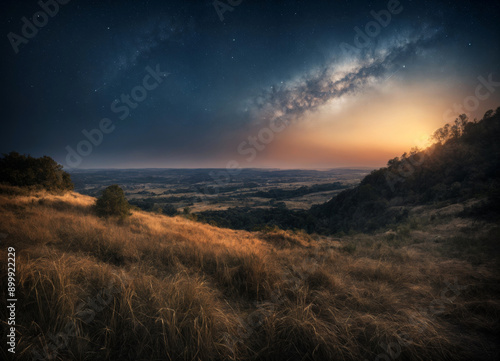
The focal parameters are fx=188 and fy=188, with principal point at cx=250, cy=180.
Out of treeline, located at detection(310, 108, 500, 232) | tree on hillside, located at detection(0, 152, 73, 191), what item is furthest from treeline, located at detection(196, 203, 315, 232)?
tree on hillside, located at detection(0, 152, 73, 191)

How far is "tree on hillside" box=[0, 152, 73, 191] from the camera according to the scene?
14.0 m

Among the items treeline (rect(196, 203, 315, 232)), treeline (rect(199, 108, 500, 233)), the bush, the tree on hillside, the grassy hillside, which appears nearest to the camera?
the grassy hillside

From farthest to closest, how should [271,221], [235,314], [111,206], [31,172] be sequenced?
[271,221] → [31,172] → [111,206] → [235,314]

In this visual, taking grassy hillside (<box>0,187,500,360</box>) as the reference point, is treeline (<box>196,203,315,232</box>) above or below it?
below

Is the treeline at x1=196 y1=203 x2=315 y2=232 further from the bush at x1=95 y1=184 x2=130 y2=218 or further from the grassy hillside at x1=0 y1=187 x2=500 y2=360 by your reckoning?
the grassy hillside at x1=0 y1=187 x2=500 y2=360

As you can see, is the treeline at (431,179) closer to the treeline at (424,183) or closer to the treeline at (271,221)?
the treeline at (424,183)

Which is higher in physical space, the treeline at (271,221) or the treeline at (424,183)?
the treeline at (424,183)

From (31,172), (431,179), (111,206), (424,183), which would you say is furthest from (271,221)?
(31,172)

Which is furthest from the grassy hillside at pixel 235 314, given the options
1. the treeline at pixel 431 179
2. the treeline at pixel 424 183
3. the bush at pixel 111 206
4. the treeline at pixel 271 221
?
the treeline at pixel 271 221

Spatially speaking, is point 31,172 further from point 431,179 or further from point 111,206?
point 431,179

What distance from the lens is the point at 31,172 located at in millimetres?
14922

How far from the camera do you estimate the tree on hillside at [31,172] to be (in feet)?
45.9

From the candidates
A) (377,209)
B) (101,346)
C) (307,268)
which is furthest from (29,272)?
(377,209)

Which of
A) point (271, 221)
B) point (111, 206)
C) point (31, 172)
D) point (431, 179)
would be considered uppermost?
point (31, 172)
